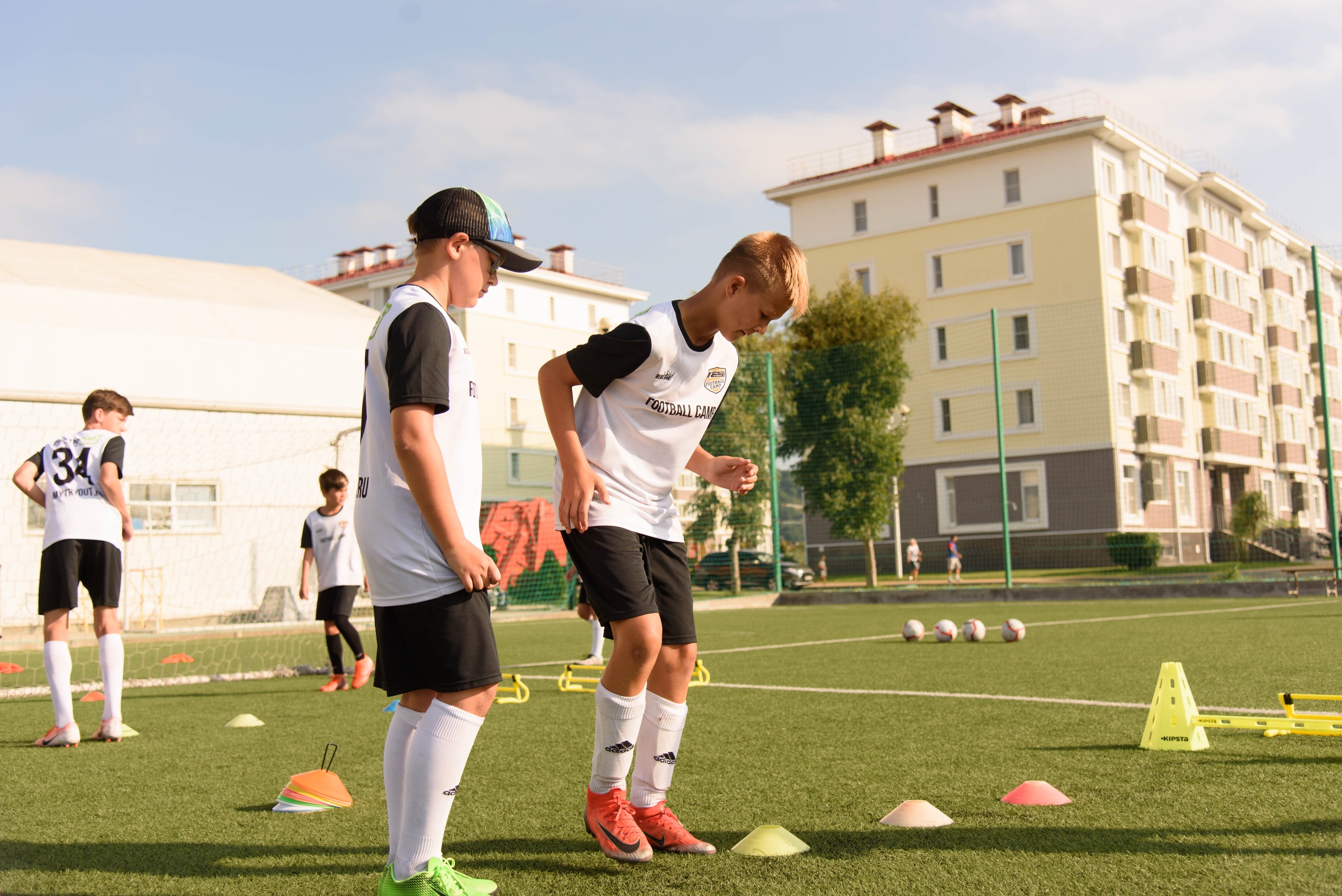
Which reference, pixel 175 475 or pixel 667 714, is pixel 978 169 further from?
pixel 667 714

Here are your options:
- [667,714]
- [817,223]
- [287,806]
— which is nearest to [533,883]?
[667,714]

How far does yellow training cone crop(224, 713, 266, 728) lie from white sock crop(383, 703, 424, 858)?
13.8 ft

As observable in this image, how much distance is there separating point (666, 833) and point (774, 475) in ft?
58.9

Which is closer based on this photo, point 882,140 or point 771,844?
point 771,844

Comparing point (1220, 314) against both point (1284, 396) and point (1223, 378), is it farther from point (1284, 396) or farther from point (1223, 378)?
point (1284, 396)

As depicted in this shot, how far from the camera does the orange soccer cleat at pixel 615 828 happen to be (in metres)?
3.24

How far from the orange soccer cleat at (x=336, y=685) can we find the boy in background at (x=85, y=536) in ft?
8.09

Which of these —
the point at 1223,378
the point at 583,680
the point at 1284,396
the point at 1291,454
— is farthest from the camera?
the point at 1284,396

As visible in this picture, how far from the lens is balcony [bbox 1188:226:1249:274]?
4356 cm

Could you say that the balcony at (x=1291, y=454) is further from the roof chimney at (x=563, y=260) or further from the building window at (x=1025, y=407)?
the roof chimney at (x=563, y=260)

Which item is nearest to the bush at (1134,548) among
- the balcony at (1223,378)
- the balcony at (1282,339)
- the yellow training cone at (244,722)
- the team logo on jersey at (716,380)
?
the balcony at (1223,378)

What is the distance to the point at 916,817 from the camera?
3.48 metres

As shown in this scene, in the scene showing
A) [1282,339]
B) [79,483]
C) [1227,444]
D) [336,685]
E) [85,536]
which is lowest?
[336,685]

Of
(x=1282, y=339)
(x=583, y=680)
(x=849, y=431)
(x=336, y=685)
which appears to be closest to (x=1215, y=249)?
(x=1282, y=339)
